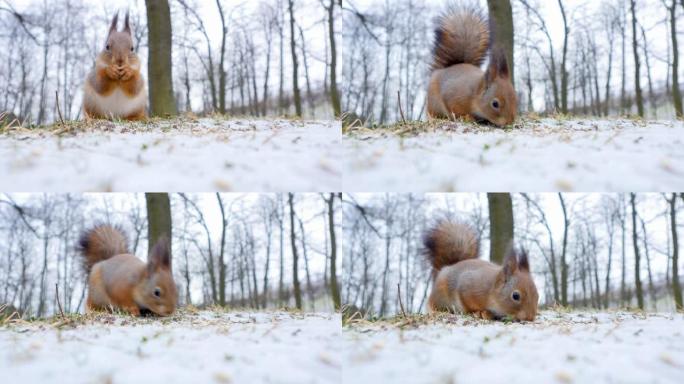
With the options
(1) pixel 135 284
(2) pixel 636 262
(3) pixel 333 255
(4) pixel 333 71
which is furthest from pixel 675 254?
(1) pixel 135 284

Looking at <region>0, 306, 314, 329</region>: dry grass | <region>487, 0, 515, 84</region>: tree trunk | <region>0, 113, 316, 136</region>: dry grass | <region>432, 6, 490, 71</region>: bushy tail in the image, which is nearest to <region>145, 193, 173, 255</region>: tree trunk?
<region>0, 306, 314, 329</region>: dry grass

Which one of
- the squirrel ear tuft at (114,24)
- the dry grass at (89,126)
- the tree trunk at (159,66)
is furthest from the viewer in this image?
the tree trunk at (159,66)

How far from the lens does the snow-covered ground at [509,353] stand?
9.30 feet

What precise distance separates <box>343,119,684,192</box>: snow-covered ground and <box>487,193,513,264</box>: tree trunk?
1.46 meters

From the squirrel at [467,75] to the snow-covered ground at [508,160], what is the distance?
9.2 inches

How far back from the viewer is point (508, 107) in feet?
14.0

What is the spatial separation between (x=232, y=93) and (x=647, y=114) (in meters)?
3.62

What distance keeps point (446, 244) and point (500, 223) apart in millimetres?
847

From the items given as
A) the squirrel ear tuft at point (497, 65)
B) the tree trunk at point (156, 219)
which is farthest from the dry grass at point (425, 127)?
the tree trunk at point (156, 219)

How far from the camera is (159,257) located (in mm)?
4547

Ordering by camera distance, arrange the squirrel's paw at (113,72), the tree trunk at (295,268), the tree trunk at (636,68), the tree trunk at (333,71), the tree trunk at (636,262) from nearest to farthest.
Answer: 1. the squirrel's paw at (113,72)
2. the tree trunk at (333,71)
3. the tree trunk at (295,268)
4. the tree trunk at (636,68)
5. the tree trunk at (636,262)

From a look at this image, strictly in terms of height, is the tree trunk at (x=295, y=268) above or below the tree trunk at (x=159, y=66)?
below

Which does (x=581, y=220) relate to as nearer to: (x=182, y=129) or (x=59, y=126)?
(x=182, y=129)

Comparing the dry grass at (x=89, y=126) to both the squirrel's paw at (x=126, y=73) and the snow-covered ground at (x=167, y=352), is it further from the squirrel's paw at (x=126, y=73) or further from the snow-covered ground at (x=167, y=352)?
the snow-covered ground at (x=167, y=352)
